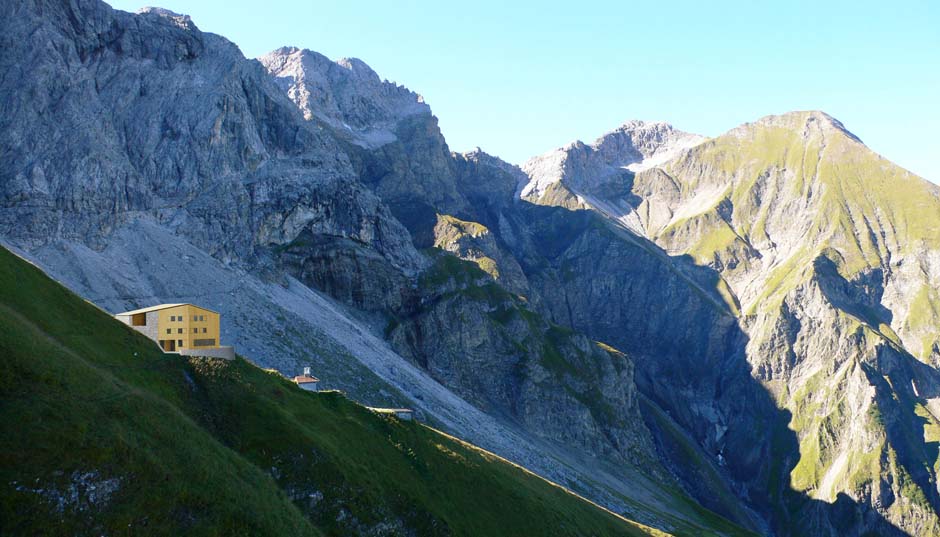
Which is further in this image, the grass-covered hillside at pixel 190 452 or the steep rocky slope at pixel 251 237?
the steep rocky slope at pixel 251 237

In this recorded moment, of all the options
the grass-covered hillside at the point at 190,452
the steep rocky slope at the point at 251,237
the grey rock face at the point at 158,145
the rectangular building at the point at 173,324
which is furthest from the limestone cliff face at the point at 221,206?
the grass-covered hillside at the point at 190,452

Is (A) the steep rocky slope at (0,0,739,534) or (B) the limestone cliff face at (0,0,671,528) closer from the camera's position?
(A) the steep rocky slope at (0,0,739,534)

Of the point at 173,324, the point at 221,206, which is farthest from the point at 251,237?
the point at 173,324

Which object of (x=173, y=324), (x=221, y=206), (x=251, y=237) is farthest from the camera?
(x=251, y=237)

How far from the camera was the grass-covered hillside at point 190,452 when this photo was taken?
35656 mm

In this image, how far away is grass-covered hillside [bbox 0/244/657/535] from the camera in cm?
3566

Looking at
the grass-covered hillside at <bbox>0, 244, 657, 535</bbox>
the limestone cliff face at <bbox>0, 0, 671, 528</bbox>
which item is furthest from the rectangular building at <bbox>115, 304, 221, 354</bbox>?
the limestone cliff face at <bbox>0, 0, 671, 528</bbox>

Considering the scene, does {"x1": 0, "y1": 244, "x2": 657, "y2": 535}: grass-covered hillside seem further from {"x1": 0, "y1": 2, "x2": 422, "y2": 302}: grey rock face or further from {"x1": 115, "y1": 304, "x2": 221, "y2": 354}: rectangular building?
{"x1": 0, "y1": 2, "x2": 422, "y2": 302}: grey rock face

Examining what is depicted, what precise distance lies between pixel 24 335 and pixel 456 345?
5248 inches

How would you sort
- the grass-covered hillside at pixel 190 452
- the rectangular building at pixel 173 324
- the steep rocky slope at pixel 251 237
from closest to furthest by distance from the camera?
the grass-covered hillside at pixel 190 452 → the rectangular building at pixel 173 324 → the steep rocky slope at pixel 251 237

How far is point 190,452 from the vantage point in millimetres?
41125

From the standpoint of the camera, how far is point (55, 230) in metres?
103

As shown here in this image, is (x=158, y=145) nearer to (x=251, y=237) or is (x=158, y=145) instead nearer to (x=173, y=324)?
(x=251, y=237)

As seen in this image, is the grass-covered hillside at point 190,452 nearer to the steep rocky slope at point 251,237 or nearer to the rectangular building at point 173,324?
the rectangular building at point 173,324
